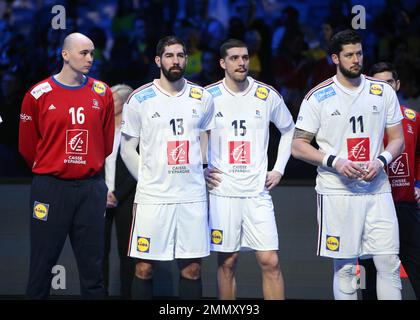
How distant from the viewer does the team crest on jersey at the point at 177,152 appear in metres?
5.55

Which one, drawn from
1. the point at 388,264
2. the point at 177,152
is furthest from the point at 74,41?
the point at 388,264

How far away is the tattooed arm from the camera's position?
5.45 meters

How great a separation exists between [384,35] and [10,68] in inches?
145

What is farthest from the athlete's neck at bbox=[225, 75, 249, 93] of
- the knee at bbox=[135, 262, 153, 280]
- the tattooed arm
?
the knee at bbox=[135, 262, 153, 280]

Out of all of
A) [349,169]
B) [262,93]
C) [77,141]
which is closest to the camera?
[349,169]

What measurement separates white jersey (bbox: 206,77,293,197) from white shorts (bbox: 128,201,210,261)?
0.36m

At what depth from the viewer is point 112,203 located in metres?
6.24

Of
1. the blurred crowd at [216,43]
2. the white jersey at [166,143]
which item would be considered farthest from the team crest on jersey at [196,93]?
the blurred crowd at [216,43]

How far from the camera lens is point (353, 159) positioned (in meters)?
5.46

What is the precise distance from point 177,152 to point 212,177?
0.41m

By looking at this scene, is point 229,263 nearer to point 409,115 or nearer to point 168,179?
point 168,179

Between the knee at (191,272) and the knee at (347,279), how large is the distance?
878mm
